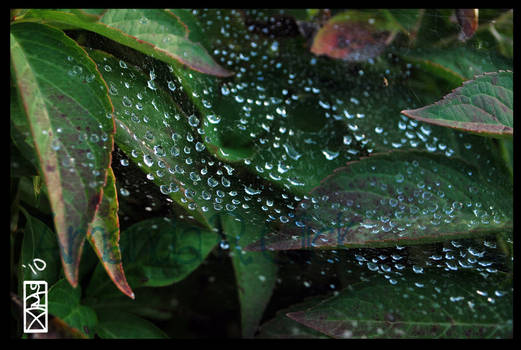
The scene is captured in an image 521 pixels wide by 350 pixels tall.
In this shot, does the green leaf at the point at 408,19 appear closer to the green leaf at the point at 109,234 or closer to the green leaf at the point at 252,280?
the green leaf at the point at 252,280

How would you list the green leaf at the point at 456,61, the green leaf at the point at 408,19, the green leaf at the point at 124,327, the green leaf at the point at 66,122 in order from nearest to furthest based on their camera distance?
the green leaf at the point at 66,122 → the green leaf at the point at 124,327 → the green leaf at the point at 456,61 → the green leaf at the point at 408,19

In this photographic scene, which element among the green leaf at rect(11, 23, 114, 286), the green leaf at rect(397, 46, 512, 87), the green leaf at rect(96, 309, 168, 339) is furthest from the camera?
the green leaf at rect(397, 46, 512, 87)

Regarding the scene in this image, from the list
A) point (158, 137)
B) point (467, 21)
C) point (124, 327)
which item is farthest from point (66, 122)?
point (467, 21)

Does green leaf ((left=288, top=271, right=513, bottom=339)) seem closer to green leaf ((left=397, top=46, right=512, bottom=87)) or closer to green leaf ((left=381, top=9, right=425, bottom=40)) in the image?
green leaf ((left=397, top=46, right=512, bottom=87))

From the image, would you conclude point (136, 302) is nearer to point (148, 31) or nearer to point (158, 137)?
point (158, 137)

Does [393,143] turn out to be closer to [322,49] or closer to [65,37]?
[322,49]

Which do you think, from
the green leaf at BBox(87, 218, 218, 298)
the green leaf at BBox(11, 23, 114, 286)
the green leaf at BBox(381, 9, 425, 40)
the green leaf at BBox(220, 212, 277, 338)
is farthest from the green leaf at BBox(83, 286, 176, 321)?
the green leaf at BBox(381, 9, 425, 40)

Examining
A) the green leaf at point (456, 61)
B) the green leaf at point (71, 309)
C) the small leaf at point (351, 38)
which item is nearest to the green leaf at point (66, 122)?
the green leaf at point (71, 309)
